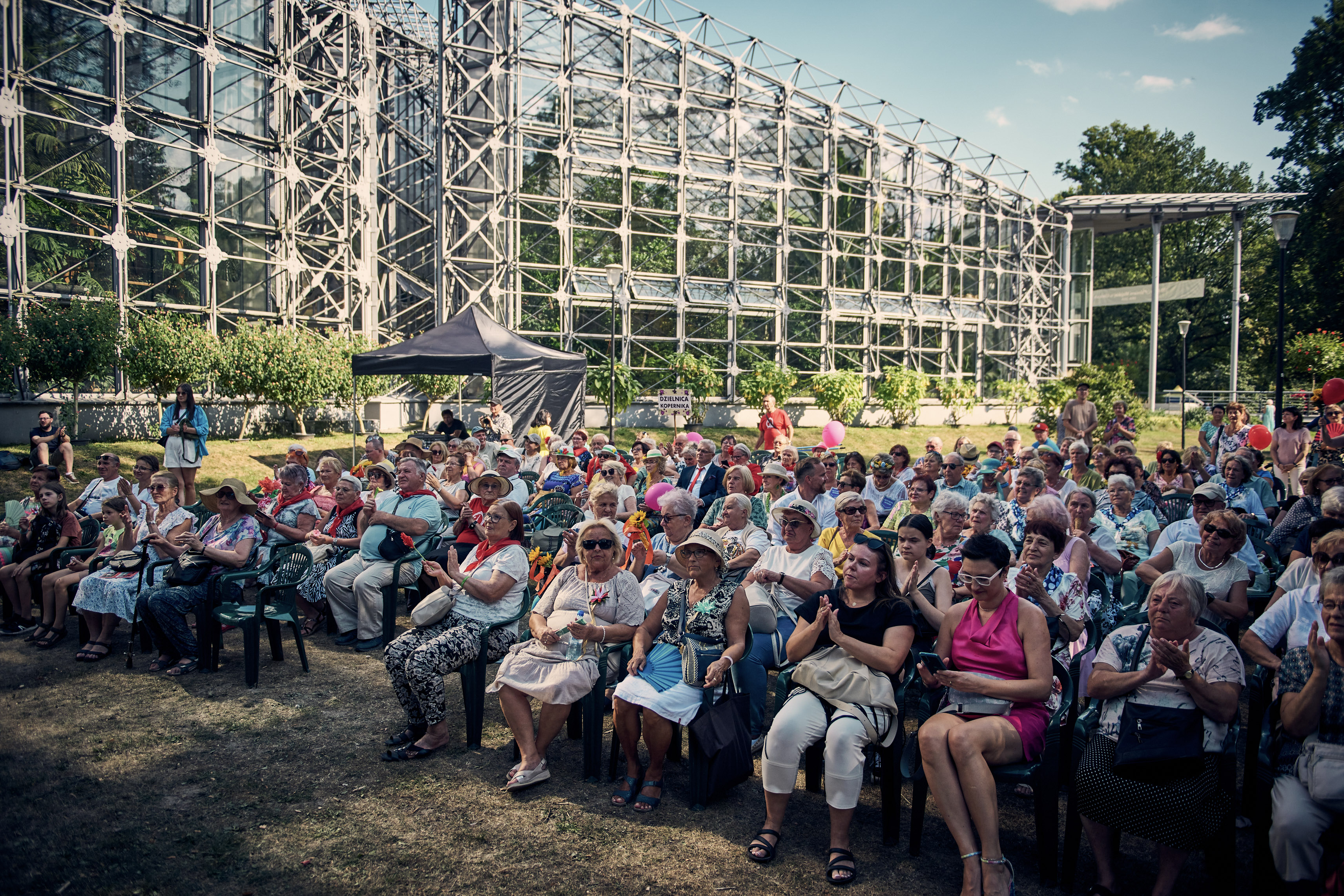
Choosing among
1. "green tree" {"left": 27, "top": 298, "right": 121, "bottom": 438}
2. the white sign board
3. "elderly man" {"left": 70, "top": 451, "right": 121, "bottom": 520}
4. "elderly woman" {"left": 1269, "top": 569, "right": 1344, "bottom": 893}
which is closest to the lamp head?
the white sign board

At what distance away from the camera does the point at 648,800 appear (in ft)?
12.6

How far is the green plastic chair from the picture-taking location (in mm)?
5406

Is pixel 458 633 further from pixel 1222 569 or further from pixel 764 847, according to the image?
pixel 1222 569

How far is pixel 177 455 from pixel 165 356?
5.51 metres

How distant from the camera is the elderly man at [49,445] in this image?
1190 centimetres

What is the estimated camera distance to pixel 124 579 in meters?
6.09

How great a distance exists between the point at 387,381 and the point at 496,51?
916cm

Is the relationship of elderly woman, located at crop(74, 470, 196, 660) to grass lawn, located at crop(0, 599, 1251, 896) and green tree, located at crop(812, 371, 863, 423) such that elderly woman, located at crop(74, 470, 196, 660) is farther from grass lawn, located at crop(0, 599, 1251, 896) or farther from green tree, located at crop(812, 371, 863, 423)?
green tree, located at crop(812, 371, 863, 423)

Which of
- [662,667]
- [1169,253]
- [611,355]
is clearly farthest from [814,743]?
[1169,253]

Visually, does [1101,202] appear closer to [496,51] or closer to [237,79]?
[496,51]

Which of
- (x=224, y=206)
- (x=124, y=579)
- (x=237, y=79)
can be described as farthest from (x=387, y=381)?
(x=124, y=579)

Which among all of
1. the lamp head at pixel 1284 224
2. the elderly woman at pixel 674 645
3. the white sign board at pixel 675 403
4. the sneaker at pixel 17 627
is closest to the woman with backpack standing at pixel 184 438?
the sneaker at pixel 17 627

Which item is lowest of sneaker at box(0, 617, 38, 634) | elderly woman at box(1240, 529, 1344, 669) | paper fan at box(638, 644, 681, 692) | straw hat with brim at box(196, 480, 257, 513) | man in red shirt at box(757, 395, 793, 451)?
sneaker at box(0, 617, 38, 634)

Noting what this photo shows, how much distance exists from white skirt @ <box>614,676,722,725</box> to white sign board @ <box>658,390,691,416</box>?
9648 millimetres
